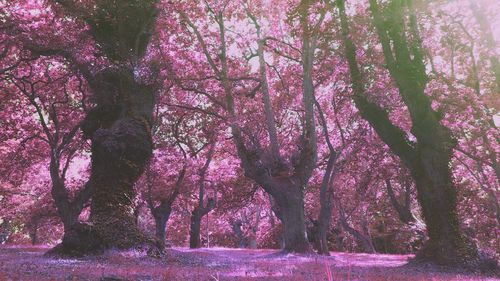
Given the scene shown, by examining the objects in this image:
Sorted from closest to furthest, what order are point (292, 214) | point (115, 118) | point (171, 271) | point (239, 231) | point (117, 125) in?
point (171, 271) < point (117, 125) < point (115, 118) < point (292, 214) < point (239, 231)

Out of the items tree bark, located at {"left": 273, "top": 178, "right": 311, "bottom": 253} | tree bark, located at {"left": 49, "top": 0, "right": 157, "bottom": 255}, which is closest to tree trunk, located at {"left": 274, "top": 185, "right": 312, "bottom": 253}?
tree bark, located at {"left": 273, "top": 178, "right": 311, "bottom": 253}

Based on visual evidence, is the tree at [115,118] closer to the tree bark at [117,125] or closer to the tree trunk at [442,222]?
the tree bark at [117,125]

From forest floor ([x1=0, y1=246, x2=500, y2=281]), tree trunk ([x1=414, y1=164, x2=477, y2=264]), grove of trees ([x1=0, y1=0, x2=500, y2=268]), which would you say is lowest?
forest floor ([x1=0, y1=246, x2=500, y2=281])

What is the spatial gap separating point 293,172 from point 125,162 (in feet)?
32.0

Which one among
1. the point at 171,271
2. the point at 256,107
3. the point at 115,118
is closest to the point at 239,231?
the point at 256,107

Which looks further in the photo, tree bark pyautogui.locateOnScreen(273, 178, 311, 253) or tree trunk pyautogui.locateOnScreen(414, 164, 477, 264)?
tree bark pyautogui.locateOnScreen(273, 178, 311, 253)

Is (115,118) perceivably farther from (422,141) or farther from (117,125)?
(422,141)

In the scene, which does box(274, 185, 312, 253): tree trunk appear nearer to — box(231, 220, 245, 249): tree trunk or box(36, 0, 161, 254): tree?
box(36, 0, 161, 254): tree

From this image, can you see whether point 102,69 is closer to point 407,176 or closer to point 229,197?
point 229,197

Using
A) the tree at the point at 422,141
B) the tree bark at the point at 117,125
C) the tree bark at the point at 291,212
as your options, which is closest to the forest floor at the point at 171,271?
the tree bark at the point at 117,125

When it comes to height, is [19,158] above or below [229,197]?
above

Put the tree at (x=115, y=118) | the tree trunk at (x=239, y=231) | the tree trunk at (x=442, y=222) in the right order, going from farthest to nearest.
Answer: the tree trunk at (x=239, y=231) < the tree at (x=115, y=118) < the tree trunk at (x=442, y=222)

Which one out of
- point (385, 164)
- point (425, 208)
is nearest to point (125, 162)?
point (425, 208)

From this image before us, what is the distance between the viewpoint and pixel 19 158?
28.8 meters
